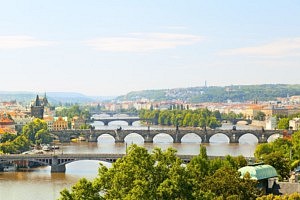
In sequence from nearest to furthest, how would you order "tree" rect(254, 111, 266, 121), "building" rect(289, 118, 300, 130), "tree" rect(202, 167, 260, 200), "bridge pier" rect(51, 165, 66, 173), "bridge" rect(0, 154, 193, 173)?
1. "tree" rect(202, 167, 260, 200)
2. "bridge pier" rect(51, 165, 66, 173)
3. "bridge" rect(0, 154, 193, 173)
4. "building" rect(289, 118, 300, 130)
5. "tree" rect(254, 111, 266, 121)

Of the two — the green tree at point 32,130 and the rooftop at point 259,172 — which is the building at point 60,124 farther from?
the rooftop at point 259,172

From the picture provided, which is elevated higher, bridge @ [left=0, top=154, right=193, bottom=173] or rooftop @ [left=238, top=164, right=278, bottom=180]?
rooftop @ [left=238, top=164, right=278, bottom=180]

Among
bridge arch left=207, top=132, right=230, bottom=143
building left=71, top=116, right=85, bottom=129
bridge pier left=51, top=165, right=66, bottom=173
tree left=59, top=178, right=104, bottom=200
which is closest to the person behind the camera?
tree left=59, top=178, right=104, bottom=200

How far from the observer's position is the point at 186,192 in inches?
728

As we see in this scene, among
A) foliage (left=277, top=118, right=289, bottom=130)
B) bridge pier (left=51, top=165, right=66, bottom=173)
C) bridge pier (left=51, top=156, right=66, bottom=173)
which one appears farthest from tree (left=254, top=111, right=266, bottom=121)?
bridge pier (left=51, top=165, right=66, bottom=173)

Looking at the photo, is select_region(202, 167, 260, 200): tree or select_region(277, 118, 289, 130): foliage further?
select_region(277, 118, 289, 130): foliage

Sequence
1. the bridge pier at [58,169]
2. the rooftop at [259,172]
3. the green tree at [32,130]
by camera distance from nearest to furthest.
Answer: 1. the rooftop at [259,172]
2. the bridge pier at [58,169]
3. the green tree at [32,130]

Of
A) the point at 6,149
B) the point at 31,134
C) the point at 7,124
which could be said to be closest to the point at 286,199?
the point at 6,149

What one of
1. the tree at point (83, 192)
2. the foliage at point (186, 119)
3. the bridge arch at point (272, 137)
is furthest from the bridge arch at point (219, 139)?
the tree at point (83, 192)

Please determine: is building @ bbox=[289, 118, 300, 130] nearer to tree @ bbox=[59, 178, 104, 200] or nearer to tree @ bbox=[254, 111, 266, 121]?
tree @ bbox=[254, 111, 266, 121]

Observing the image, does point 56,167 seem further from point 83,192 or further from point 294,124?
point 294,124

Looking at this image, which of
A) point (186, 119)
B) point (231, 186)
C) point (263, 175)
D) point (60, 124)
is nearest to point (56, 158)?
point (263, 175)

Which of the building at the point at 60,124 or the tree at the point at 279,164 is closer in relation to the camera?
the tree at the point at 279,164

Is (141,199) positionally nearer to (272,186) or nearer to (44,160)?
(272,186)
